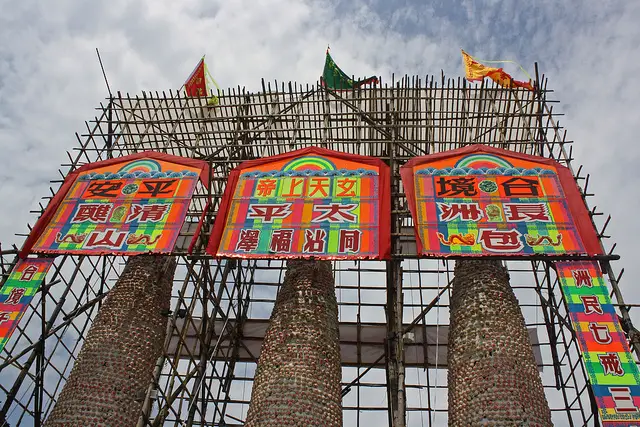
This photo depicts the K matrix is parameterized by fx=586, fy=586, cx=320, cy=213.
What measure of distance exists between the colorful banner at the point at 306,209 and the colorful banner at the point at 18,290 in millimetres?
4201

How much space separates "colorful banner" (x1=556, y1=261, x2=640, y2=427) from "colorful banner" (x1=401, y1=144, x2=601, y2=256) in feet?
2.30

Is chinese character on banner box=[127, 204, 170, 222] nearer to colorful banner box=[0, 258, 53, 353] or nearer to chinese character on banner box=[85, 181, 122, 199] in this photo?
chinese character on banner box=[85, 181, 122, 199]

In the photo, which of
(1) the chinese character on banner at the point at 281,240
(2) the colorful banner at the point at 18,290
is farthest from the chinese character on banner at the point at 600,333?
(2) the colorful banner at the point at 18,290

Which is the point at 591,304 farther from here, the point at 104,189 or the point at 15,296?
the point at 15,296

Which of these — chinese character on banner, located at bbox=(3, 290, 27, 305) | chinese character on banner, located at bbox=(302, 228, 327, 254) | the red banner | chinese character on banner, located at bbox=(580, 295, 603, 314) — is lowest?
chinese character on banner, located at bbox=(3, 290, 27, 305)

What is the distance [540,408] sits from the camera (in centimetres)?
1088

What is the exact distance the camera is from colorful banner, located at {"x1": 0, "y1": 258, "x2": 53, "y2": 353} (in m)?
12.9

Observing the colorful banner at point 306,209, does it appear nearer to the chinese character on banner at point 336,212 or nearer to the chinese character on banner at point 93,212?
the chinese character on banner at point 336,212

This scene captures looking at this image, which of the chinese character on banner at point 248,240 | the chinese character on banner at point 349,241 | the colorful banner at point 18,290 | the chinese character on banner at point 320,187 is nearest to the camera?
the colorful banner at point 18,290

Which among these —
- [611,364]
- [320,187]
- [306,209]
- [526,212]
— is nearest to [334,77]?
[320,187]

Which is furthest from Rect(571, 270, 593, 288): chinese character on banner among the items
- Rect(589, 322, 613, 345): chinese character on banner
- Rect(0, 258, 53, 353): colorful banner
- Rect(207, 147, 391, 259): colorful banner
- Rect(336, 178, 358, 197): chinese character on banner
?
Rect(0, 258, 53, 353): colorful banner

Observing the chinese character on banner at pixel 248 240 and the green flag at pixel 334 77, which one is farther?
the green flag at pixel 334 77

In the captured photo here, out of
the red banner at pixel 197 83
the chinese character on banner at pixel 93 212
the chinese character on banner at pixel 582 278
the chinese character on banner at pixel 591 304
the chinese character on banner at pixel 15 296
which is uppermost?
the red banner at pixel 197 83

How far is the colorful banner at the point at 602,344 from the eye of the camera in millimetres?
10578
